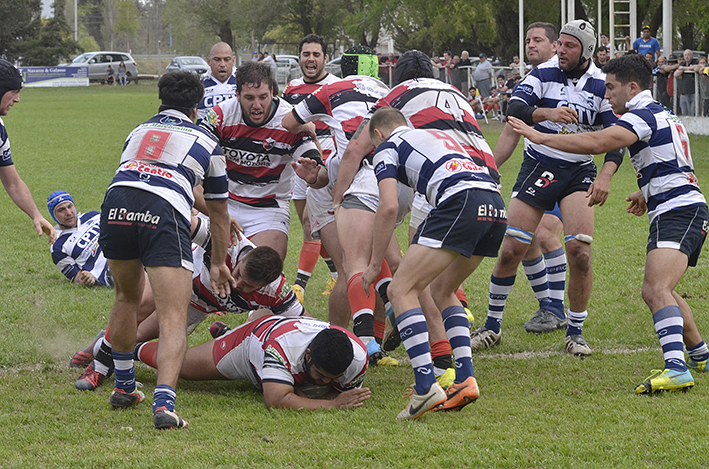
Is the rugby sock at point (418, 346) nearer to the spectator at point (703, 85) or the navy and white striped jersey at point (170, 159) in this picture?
the navy and white striped jersey at point (170, 159)

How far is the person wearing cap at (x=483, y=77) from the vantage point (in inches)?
1090

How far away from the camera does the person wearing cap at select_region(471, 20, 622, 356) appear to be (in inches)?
237

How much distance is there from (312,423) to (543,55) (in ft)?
13.0

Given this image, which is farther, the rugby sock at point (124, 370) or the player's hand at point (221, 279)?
the player's hand at point (221, 279)

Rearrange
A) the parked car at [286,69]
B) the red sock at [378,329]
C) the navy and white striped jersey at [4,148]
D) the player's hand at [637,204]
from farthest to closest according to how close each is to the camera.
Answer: the parked car at [286,69] < the red sock at [378,329] < the navy and white striped jersey at [4,148] < the player's hand at [637,204]

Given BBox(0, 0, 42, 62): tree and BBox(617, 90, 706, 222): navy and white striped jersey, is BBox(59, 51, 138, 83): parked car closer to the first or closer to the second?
BBox(0, 0, 42, 62): tree

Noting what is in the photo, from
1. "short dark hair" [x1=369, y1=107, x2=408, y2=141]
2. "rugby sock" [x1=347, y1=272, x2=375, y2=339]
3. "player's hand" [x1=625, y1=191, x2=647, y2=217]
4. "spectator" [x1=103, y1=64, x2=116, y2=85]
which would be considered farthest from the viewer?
"spectator" [x1=103, y1=64, x2=116, y2=85]

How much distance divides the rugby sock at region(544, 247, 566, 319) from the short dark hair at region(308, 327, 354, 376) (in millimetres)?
→ 2719

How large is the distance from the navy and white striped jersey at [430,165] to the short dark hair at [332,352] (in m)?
0.95

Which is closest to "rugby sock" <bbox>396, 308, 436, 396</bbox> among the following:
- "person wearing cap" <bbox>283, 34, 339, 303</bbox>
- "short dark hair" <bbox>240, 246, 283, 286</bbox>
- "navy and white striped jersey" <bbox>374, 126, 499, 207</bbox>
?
"navy and white striped jersey" <bbox>374, 126, 499, 207</bbox>

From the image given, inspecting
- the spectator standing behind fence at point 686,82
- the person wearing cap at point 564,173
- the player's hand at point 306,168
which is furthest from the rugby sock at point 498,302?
the spectator standing behind fence at point 686,82

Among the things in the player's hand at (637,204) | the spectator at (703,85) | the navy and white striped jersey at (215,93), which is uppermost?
the spectator at (703,85)

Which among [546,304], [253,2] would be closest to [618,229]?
[546,304]

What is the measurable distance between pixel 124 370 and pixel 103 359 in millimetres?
535
